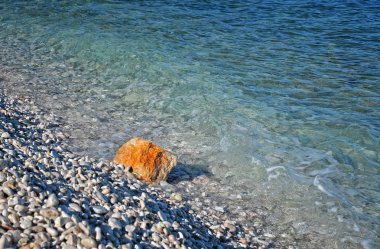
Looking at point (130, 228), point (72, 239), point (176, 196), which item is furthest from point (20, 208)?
point (176, 196)

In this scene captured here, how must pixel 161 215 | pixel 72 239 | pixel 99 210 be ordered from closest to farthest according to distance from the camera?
pixel 72 239, pixel 99 210, pixel 161 215

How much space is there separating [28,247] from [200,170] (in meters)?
5.02

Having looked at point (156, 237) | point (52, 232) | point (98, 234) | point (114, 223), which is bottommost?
point (156, 237)

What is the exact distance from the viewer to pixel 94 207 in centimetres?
604

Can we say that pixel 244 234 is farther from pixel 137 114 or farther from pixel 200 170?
pixel 137 114

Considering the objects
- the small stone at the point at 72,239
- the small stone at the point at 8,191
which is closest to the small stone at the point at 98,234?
the small stone at the point at 72,239

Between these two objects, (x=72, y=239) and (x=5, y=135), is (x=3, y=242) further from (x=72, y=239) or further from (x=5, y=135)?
(x=5, y=135)

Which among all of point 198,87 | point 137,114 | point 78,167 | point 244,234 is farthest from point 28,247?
point 198,87

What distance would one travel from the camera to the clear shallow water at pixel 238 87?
9.16 metres

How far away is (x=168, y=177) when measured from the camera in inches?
348

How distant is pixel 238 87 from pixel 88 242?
9.39 metres

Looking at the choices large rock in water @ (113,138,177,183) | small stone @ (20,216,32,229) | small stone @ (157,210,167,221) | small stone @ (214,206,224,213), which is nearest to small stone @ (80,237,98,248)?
small stone @ (20,216,32,229)

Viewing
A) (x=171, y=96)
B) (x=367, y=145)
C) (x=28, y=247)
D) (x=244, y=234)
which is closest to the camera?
(x=28, y=247)

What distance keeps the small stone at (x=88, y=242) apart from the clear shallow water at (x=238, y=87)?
4.10m
